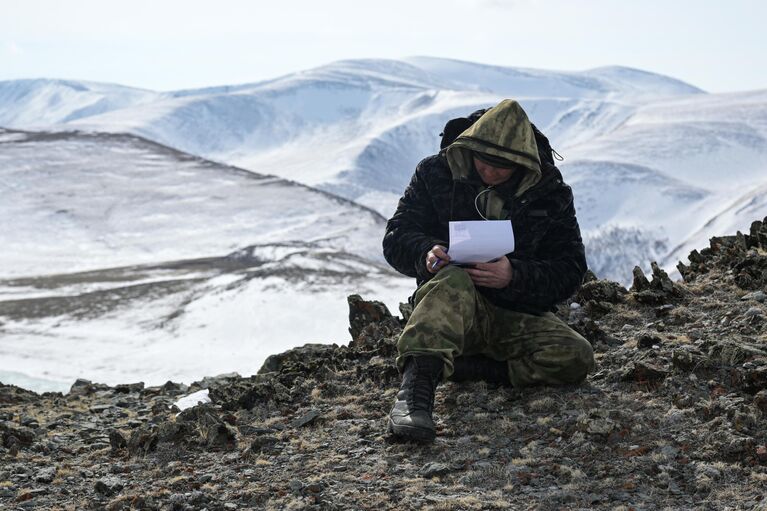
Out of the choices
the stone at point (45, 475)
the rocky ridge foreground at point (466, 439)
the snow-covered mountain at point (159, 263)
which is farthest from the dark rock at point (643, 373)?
the snow-covered mountain at point (159, 263)

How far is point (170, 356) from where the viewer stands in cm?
3356

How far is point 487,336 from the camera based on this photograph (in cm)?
552

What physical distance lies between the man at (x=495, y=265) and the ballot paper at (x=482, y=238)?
0.12 metres

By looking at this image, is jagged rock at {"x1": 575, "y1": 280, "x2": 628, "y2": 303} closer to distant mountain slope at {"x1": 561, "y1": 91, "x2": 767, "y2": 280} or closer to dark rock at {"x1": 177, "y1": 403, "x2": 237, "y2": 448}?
dark rock at {"x1": 177, "y1": 403, "x2": 237, "y2": 448}

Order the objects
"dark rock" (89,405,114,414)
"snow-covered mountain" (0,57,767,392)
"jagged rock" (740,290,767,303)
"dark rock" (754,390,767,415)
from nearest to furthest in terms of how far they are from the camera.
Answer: "dark rock" (754,390,767,415) → "jagged rock" (740,290,767,303) → "dark rock" (89,405,114,414) → "snow-covered mountain" (0,57,767,392)

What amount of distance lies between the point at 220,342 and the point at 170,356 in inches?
131

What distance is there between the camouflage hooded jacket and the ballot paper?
25 cm

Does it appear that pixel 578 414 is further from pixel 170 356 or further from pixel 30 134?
pixel 30 134

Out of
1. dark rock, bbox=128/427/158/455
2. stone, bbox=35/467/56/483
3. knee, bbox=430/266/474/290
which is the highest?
knee, bbox=430/266/474/290

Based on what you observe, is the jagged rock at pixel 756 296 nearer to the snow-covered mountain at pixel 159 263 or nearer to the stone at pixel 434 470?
the stone at pixel 434 470

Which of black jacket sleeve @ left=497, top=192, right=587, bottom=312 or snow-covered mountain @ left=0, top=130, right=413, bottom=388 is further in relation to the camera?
snow-covered mountain @ left=0, top=130, right=413, bottom=388

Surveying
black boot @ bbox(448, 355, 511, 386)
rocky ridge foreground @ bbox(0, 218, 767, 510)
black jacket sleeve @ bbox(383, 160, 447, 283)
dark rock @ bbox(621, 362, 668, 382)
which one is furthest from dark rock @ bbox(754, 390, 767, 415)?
black jacket sleeve @ bbox(383, 160, 447, 283)

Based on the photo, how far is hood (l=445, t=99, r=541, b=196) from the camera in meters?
5.18

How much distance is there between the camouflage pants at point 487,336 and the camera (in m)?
4.96
